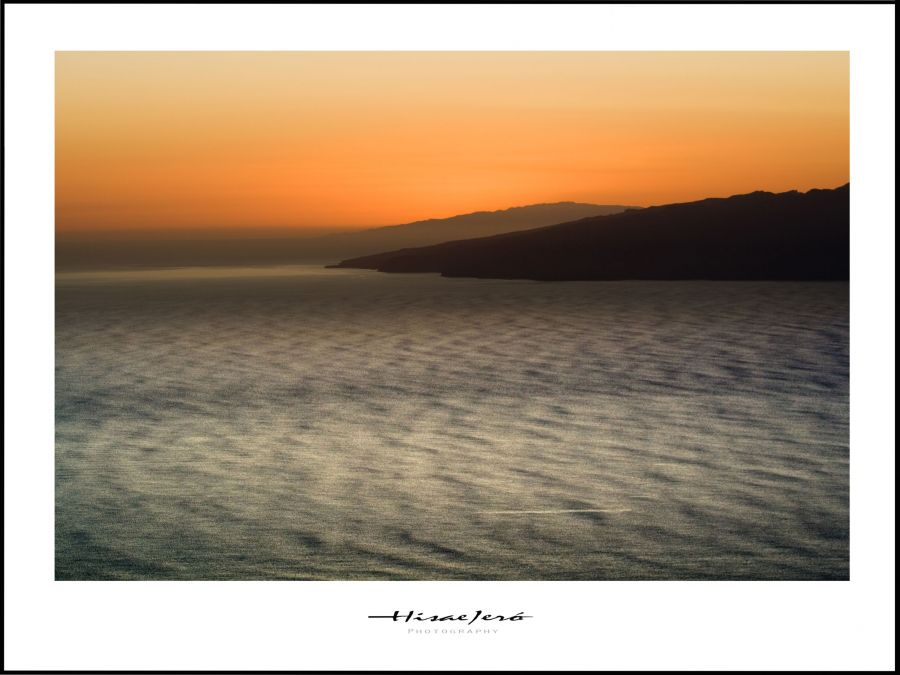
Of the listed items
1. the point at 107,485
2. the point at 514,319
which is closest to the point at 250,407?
the point at 107,485

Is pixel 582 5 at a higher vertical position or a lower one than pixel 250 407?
higher

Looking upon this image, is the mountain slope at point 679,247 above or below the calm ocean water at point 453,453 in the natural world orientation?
above

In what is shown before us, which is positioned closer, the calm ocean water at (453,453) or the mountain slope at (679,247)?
the calm ocean water at (453,453)

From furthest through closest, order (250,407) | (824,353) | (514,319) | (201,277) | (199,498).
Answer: (201,277) < (514,319) < (824,353) < (250,407) < (199,498)

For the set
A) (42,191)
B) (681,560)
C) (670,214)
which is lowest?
(681,560)

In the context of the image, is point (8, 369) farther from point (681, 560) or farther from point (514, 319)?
point (514, 319)
